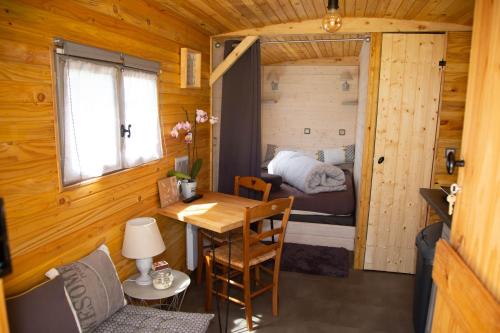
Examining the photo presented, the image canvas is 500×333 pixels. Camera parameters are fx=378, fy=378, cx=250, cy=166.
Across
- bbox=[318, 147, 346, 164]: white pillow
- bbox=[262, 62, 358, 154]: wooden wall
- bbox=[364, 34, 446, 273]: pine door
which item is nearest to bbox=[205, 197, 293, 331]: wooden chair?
bbox=[364, 34, 446, 273]: pine door

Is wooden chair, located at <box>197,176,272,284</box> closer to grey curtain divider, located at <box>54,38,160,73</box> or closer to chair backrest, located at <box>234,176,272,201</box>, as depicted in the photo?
chair backrest, located at <box>234,176,272,201</box>

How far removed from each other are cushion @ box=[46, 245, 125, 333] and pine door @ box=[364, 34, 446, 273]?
2.33 metres

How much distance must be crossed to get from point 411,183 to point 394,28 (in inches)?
51.8

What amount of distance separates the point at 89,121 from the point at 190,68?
1.27 metres

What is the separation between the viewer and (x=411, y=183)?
10.8ft

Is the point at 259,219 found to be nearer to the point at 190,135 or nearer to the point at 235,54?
the point at 190,135

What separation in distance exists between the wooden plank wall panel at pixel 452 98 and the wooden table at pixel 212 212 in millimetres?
1659

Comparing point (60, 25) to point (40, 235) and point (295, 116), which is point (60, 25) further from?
point (295, 116)

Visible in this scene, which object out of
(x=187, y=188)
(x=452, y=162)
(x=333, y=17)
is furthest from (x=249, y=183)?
(x=452, y=162)

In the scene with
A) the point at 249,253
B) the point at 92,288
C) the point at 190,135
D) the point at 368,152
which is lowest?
the point at 249,253

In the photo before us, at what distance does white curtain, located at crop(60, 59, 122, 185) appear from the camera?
1795 mm

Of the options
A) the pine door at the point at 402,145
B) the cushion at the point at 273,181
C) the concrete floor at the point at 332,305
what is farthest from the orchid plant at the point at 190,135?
the pine door at the point at 402,145

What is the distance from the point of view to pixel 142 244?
7.14ft

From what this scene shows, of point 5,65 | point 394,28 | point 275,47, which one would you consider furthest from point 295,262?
point 5,65
